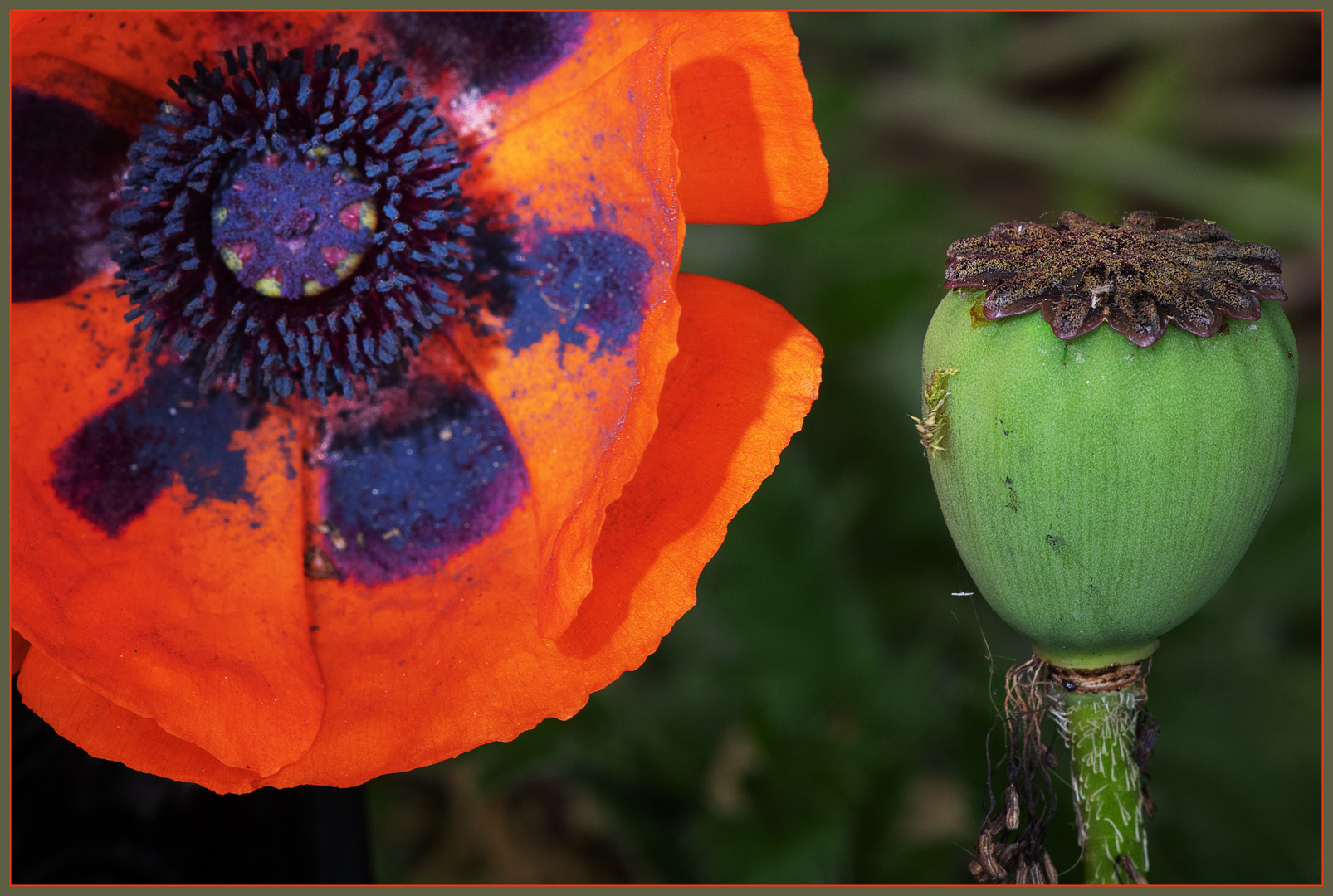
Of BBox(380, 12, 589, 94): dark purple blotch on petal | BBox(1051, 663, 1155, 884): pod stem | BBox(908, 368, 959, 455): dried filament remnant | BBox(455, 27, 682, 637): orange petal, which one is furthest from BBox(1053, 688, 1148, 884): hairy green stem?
BBox(380, 12, 589, 94): dark purple blotch on petal

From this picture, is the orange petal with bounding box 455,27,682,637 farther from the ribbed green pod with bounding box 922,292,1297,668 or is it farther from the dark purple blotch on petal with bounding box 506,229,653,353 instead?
the ribbed green pod with bounding box 922,292,1297,668

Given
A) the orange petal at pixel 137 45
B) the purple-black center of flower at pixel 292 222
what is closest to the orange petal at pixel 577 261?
the purple-black center of flower at pixel 292 222

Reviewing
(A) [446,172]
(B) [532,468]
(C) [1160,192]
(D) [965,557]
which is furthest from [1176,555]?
(C) [1160,192]

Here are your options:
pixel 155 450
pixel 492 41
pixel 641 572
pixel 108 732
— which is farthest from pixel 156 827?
pixel 492 41

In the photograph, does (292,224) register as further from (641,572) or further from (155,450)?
(641,572)

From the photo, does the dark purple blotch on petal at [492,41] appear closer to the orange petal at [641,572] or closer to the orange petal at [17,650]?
the orange petal at [641,572]
